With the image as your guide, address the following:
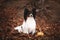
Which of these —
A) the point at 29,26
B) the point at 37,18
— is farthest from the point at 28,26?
the point at 37,18

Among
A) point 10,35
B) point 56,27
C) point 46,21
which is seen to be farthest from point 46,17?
point 10,35

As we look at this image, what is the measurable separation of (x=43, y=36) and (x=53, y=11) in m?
0.79

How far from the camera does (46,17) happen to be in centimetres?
330

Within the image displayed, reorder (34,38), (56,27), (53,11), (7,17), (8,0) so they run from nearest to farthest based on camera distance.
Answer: (34,38), (56,27), (7,17), (53,11), (8,0)

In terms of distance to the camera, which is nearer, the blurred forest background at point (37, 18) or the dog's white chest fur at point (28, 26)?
the dog's white chest fur at point (28, 26)

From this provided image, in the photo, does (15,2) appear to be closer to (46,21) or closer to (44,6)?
(44,6)

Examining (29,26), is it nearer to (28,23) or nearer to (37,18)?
(28,23)

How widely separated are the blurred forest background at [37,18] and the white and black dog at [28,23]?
68 millimetres

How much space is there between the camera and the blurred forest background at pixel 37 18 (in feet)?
9.37

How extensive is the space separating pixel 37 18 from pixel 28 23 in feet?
1.65

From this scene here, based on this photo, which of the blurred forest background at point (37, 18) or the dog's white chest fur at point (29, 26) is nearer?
the dog's white chest fur at point (29, 26)

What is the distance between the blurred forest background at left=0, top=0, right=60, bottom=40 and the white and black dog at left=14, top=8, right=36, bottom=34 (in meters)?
0.07

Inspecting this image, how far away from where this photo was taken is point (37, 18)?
3.26m

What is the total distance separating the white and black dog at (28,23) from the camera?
8.80 ft
